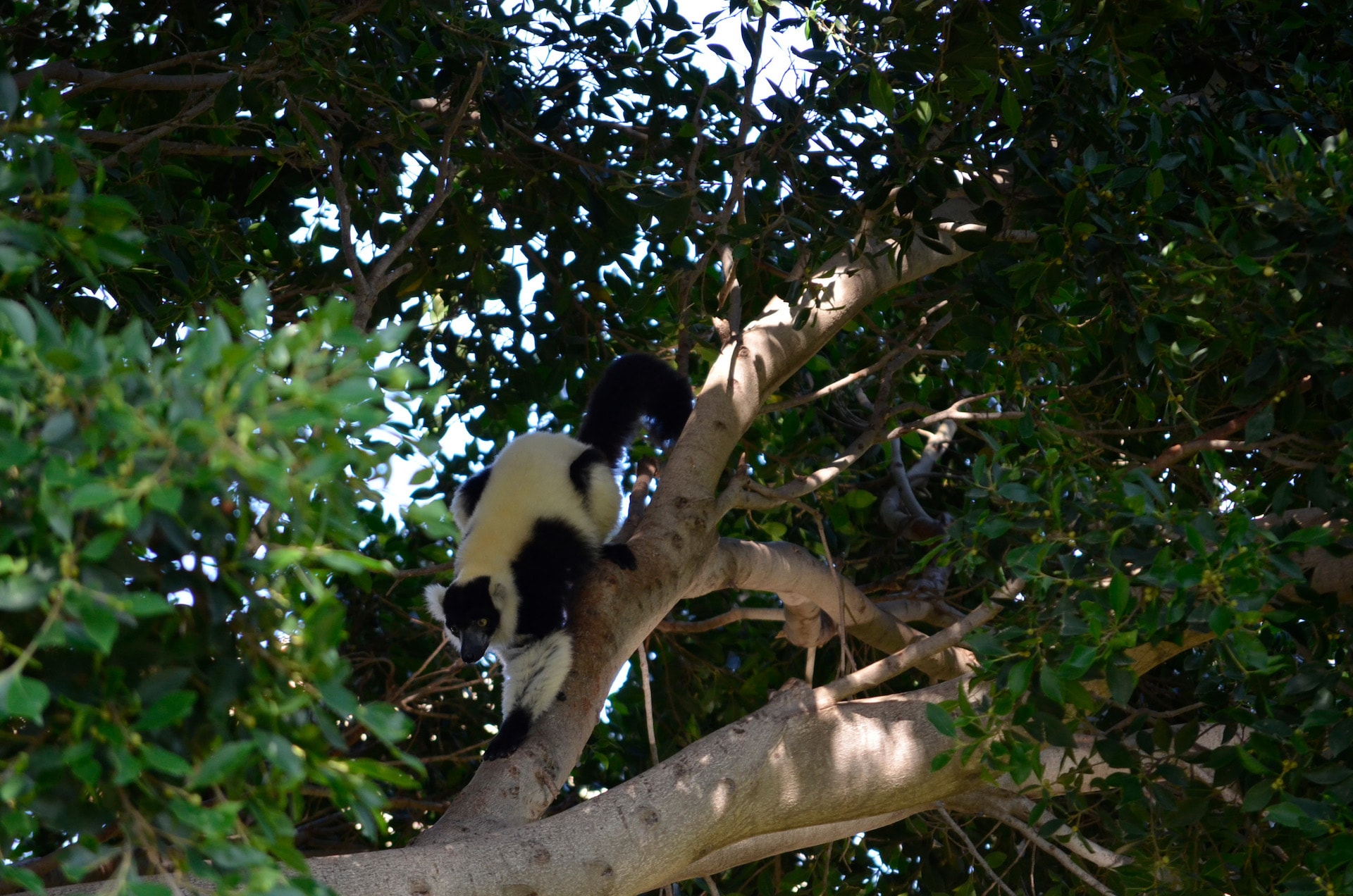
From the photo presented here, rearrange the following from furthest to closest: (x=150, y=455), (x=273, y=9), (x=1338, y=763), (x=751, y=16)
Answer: (x=273, y=9), (x=751, y=16), (x=1338, y=763), (x=150, y=455)

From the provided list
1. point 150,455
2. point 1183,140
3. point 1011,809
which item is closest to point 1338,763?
point 1011,809

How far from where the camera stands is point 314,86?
3916mm

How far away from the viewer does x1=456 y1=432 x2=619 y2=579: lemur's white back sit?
5398 mm

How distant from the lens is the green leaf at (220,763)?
5.16 feet

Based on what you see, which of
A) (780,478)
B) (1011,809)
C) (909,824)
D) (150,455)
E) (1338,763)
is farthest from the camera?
(780,478)

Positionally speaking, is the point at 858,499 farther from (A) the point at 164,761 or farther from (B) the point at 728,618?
(A) the point at 164,761

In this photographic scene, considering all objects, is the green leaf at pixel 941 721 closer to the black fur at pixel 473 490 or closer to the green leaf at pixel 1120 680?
the green leaf at pixel 1120 680

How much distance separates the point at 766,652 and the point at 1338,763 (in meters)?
3.54

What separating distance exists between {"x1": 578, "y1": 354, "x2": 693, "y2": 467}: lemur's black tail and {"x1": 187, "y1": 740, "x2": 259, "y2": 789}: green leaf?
3872mm

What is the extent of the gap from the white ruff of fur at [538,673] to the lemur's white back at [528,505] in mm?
791

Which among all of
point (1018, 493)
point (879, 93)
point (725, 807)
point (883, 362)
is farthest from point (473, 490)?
point (1018, 493)

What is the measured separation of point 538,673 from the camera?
4301 millimetres

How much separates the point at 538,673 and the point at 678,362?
1704 millimetres

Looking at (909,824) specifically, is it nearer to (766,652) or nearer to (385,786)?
(766,652)
